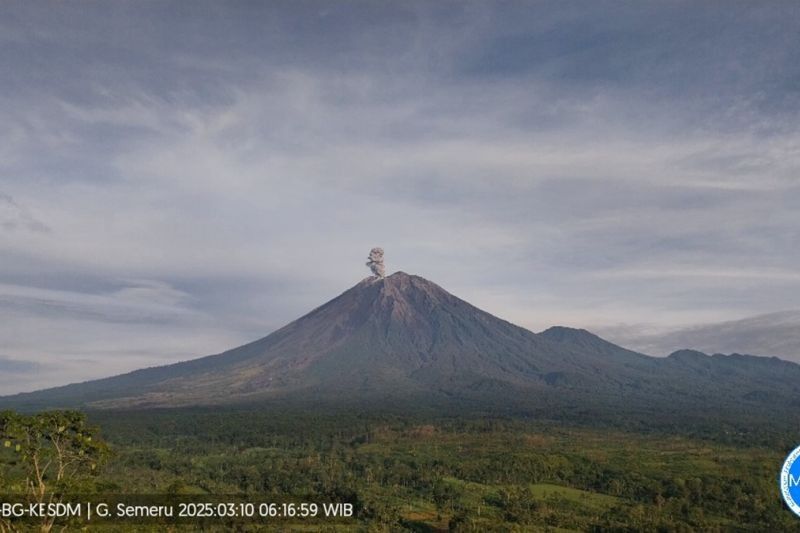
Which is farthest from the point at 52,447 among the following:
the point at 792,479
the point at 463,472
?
the point at 463,472

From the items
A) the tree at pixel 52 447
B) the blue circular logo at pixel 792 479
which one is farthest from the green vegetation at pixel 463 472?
the blue circular logo at pixel 792 479

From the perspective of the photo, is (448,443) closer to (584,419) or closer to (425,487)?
(425,487)

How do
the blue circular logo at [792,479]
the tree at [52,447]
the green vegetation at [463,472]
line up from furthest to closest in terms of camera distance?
the green vegetation at [463,472], the blue circular logo at [792,479], the tree at [52,447]

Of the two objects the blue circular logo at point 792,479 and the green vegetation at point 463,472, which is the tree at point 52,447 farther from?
the blue circular logo at point 792,479

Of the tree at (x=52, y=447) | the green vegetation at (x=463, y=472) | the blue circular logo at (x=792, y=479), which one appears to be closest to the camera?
the tree at (x=52, y=447)

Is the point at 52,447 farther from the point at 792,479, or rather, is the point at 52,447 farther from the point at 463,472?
the point at 463,472

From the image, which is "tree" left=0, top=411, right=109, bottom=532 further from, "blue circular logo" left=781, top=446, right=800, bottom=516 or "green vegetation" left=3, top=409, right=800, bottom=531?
"blue circular logo" left=781, top=446, right=800, bottom=516

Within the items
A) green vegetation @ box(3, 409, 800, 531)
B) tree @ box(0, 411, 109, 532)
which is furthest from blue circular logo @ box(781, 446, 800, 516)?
tree @ box(0, 411, 109, 532)
